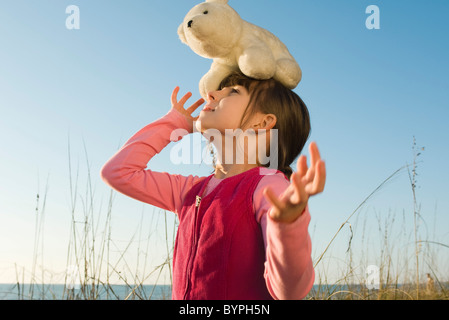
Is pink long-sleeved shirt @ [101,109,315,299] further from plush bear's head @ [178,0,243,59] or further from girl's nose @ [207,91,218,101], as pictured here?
plush bear's head @ [178,0,243,59]

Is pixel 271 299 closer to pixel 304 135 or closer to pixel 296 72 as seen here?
pixel 304 135

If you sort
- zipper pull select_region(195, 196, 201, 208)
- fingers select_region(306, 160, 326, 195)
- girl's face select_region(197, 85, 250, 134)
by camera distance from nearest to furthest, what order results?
1. fingers select_region(306, 160, 326, 195)
2. zipper pull select_region(195, 196, 201, 208)
3. girl's face select_region(197, 85, 250, 134)

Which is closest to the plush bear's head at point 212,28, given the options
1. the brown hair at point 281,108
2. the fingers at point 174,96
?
the brown hair at point 281,108

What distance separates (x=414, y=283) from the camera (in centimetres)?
302

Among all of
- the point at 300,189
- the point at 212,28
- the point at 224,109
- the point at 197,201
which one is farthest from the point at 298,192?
the point at 212,28

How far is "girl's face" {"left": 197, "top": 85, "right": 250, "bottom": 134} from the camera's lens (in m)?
1.61

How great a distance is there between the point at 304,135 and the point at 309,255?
74 centimetres

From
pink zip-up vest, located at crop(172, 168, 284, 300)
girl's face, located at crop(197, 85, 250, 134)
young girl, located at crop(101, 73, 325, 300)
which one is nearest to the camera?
young girl, located at crop(101, 73, 325, 300)

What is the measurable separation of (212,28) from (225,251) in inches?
33.8

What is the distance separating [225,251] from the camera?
52.6 inches

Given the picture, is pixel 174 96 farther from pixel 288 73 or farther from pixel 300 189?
pixel 300 189

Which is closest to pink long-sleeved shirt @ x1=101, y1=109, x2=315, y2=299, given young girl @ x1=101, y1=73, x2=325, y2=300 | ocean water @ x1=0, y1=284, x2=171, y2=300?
young girl @ x1=101, y1=73, x2=325, y2=300

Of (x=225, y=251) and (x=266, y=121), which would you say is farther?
(x=266, y=121)

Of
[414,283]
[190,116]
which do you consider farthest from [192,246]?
[414,283]
